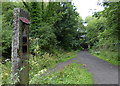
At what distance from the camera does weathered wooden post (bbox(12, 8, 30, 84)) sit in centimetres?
213

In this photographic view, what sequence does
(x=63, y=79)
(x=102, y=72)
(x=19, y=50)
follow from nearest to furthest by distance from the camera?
(x=19, y=50), (x=63, y=79), (x=102, y=72)

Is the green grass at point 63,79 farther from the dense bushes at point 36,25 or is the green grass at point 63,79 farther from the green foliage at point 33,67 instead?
the dense bushes at point 36,25

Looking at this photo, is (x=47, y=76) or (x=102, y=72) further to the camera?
(x=102, y=72)

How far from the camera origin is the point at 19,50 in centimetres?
217

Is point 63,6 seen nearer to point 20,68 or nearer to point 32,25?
point 32,25

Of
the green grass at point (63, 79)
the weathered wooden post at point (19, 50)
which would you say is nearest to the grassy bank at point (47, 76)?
the green grass at point (63, 79)

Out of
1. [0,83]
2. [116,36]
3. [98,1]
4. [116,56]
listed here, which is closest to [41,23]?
[98,1]

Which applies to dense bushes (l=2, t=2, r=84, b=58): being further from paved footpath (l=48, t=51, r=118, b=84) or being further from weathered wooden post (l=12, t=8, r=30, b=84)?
weathered wooden post (l=12, t=8, r=30, b=84)

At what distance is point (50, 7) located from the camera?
10.6 m

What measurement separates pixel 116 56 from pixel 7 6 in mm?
8807

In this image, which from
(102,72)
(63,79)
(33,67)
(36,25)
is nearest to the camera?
(33,67)

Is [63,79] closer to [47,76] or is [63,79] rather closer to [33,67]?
[47,76]

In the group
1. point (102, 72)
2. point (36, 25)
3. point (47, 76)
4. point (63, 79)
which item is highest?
point (36, 25)

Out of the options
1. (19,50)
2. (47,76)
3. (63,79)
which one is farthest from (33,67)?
(19,50)
